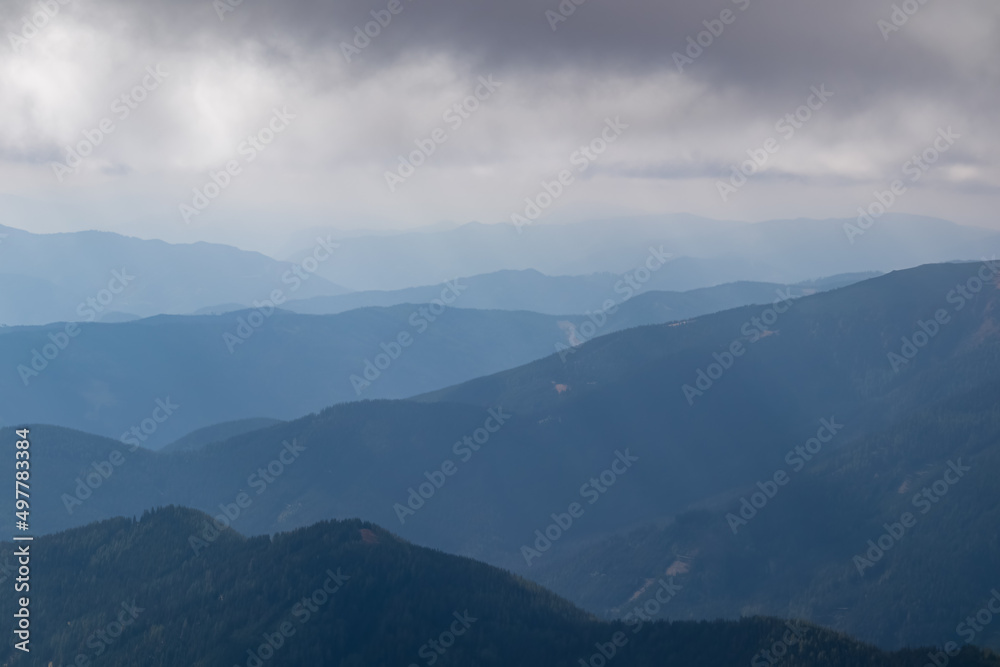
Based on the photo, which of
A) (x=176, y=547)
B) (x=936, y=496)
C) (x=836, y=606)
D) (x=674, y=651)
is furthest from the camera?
(x=936, y=496)

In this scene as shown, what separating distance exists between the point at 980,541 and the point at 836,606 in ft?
108

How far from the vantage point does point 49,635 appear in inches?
5103

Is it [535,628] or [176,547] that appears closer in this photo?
[535,628]

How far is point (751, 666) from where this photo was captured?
344 ft

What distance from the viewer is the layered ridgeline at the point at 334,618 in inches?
4395

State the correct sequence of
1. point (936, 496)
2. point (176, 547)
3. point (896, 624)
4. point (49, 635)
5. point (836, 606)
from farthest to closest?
point (936, 496) → point (836, 606) → point (896, 624) → point (176, 547) → point (49, 635)

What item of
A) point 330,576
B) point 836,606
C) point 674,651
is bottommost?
point 836,606

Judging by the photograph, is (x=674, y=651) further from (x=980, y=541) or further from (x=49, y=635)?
(x=980, y=541)

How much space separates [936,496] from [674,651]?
11646 cm

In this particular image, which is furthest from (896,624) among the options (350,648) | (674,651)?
(350,648)

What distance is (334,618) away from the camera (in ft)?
393

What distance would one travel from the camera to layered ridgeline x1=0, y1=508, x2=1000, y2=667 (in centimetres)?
11162

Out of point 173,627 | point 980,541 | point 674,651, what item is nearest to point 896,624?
point 980,541

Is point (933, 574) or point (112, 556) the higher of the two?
point (112, 556)
